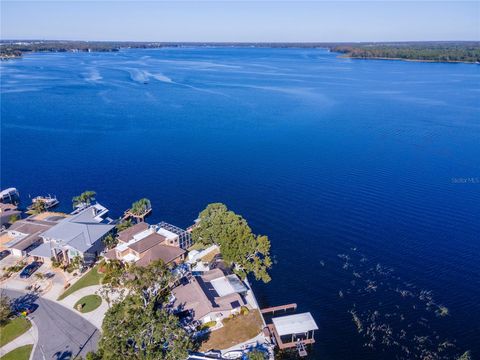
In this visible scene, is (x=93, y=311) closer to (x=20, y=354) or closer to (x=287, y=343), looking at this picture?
(x=20, y=354)

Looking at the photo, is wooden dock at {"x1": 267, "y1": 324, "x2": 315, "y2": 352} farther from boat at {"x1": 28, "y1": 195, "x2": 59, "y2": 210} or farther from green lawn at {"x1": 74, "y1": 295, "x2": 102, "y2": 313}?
boat at {"x1": 28, "y1": 195, "x2": 59, "y2": 210}

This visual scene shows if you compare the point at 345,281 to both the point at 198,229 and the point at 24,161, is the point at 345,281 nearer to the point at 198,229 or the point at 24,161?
the point at 198,229

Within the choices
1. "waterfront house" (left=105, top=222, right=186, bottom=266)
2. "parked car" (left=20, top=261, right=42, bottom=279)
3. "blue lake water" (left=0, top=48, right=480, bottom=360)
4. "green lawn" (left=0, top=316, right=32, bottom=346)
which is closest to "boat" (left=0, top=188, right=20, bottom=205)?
"blue lake water" (left=0, top=48, right=480, bottom=360)

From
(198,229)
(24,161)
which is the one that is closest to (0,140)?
(24,161)

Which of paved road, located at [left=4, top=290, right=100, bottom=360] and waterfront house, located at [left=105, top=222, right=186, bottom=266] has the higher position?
waterfront house, located at [left=105, top=222, right=186, bottom=266]

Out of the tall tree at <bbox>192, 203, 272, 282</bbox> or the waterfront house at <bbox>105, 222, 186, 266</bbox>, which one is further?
the waterfront house at <bbox>105, 222, 186, 266</bbox>

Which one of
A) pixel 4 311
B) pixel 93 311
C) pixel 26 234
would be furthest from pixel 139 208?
pixel 4 311
